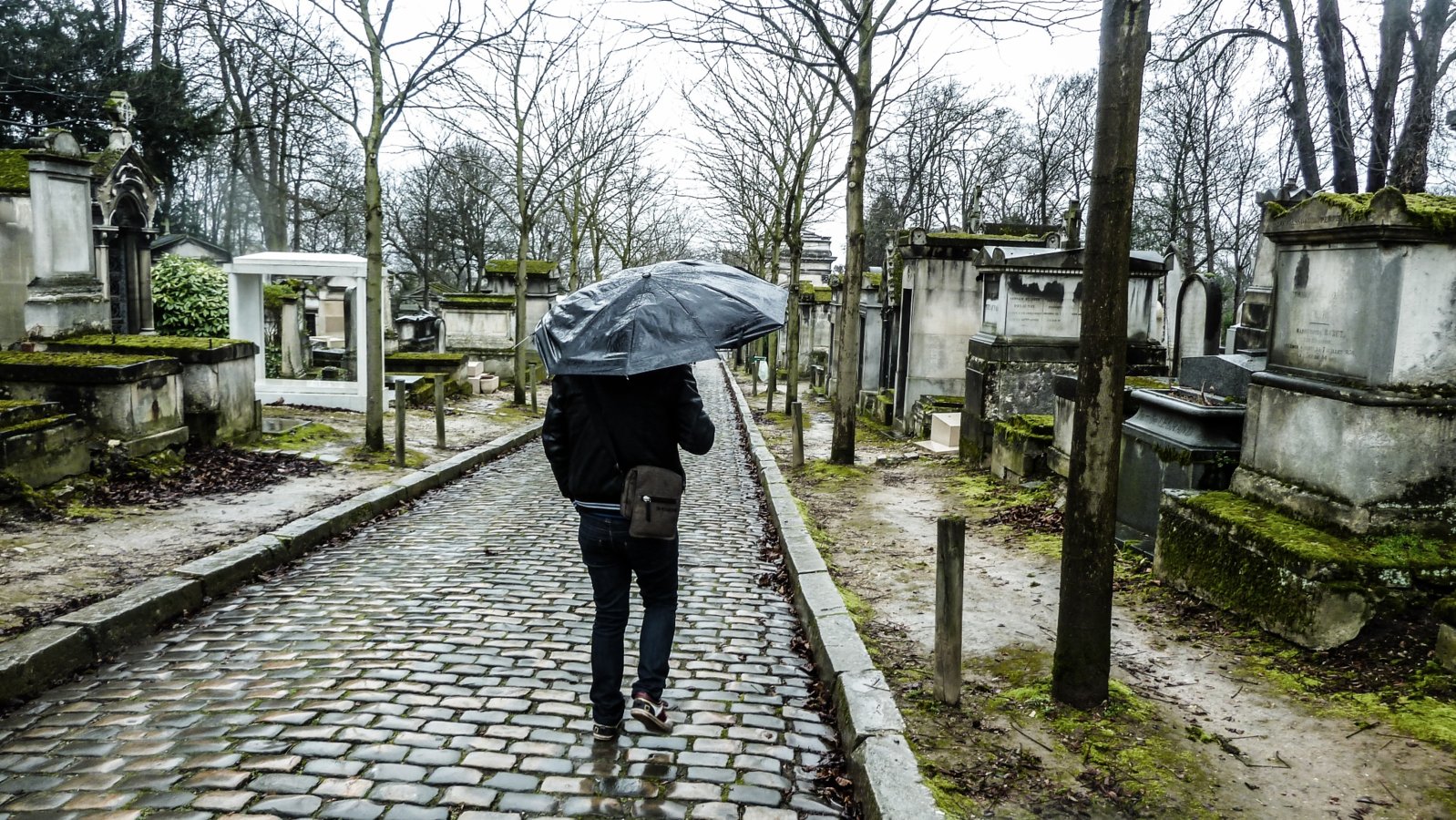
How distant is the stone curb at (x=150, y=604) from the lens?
4.60 m

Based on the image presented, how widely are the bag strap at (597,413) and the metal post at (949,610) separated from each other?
1.50 m

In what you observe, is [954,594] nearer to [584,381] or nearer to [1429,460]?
[584,381]

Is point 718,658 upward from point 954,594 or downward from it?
downward

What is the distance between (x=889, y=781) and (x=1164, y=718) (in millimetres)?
1442

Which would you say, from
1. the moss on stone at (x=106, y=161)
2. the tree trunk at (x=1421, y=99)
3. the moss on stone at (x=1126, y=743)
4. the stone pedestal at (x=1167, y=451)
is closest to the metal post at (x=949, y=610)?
the moss on stone at (x=1126, y=743)

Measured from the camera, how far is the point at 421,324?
25219 millimetres

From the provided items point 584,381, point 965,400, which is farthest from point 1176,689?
point 965,400

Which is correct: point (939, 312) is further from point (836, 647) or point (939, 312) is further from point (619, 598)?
point (619, 598)

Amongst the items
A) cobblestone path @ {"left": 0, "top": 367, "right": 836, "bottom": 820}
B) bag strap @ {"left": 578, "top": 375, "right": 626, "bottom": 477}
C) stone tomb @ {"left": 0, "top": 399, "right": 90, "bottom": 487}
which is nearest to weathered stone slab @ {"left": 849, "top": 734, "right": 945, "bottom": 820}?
cobblestone path @ {"left": 0, "top": 367, "right": 836, "bottom": 820}

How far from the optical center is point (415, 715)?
171 inches

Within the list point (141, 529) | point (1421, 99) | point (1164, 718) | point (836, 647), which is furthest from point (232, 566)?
point (1421, 99)

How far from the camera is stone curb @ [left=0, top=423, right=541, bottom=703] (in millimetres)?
4602

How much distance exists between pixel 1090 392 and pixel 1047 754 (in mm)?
1513

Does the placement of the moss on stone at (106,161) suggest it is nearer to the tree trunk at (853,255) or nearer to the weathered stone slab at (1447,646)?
the tree trunk at (853,255)
